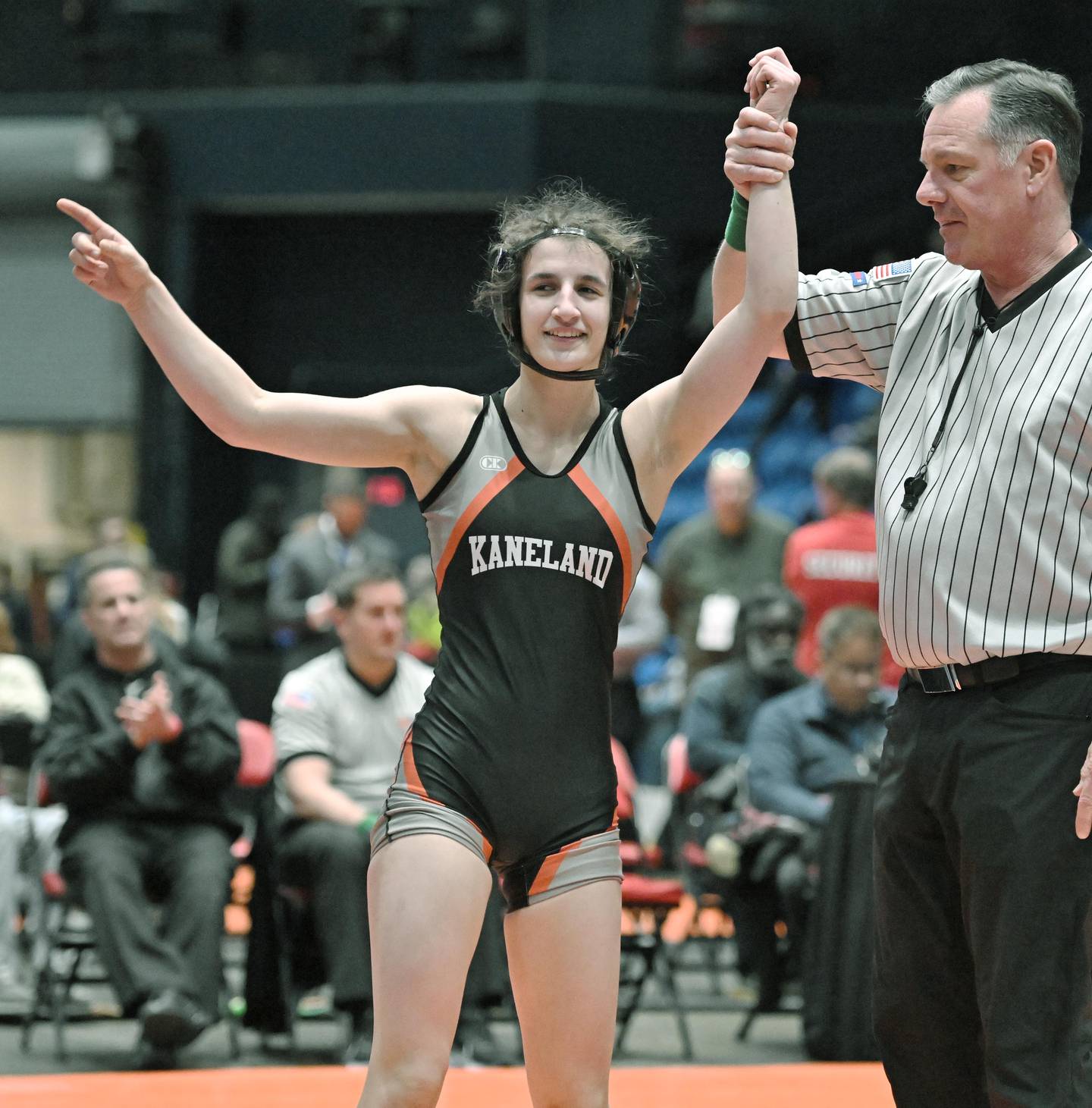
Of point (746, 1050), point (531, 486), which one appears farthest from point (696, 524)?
point (531, 486)

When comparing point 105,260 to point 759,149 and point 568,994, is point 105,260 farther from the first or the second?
point 568,994

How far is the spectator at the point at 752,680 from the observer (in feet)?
21.2

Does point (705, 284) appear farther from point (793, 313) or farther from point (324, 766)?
point (793, 313)

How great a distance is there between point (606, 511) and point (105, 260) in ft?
2.80

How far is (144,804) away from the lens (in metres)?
5.47

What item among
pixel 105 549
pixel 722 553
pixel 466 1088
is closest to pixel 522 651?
pixel 466 1088

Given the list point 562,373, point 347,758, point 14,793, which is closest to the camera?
point 562,373

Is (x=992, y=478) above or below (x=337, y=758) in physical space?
above

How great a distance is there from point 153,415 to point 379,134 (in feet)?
7.95

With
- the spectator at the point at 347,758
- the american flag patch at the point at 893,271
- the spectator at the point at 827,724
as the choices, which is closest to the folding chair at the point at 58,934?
the spectator at the point at 347,758

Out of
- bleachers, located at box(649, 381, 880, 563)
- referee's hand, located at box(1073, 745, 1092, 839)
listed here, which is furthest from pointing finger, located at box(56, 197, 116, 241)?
bleachers, located at box(649, 381, 880, 563)

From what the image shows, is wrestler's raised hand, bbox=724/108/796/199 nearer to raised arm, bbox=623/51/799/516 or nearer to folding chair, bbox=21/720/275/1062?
raised arm, bbox=623/51/799/516

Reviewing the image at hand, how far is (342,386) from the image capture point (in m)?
12.4

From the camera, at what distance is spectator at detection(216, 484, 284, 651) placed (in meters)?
9.77
